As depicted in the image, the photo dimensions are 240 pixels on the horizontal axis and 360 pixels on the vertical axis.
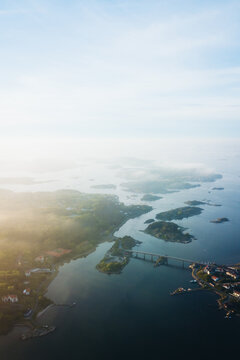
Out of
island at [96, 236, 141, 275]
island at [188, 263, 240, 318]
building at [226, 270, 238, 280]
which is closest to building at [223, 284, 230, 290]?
island at [188, 263, 240, 318]

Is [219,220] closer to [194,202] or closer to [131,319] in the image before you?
[194,202]

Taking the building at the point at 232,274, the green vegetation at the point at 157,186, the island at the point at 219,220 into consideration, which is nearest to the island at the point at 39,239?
the island at the point at 219,220

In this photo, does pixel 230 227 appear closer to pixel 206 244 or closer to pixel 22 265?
pixel 206 244

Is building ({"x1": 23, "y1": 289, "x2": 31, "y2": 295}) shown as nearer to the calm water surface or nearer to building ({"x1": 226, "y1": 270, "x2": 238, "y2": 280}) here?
the calm water surface

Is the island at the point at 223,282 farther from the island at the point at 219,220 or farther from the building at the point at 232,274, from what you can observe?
the island at the point at 219,220

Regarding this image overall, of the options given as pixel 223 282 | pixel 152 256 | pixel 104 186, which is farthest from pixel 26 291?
pixel 104 186

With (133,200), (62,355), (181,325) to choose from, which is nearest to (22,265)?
(62,355)
